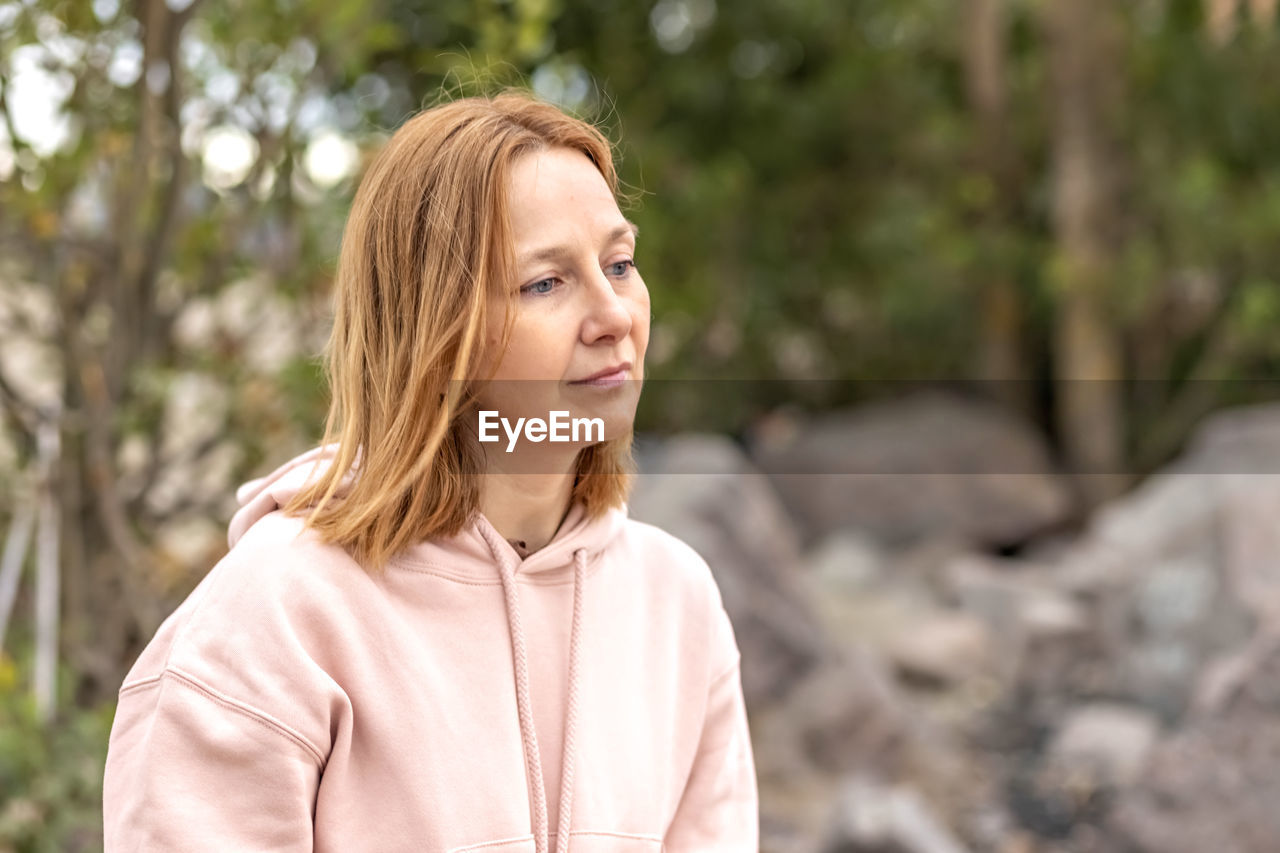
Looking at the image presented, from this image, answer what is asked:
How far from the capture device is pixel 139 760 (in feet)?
3.21

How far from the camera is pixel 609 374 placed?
108 centimetres

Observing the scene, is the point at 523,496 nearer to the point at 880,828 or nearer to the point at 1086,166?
the point at 880,828

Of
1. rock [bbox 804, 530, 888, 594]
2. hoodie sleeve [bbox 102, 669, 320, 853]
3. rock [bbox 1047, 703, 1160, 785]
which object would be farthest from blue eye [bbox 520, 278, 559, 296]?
rock [bbox 804, 530, 888, 594]

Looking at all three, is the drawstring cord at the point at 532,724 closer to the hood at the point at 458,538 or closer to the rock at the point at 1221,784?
the hood at the point at 458,538

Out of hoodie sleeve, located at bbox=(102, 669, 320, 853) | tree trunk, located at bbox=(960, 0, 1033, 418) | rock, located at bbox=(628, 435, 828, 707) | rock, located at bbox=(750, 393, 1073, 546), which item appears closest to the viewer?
hoodie sleeve, located at bbox=(102, 669, 320, 853)

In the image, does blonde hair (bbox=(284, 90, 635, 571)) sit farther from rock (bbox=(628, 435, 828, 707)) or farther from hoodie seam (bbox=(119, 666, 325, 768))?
rock (bbox=(628, 435, 828, 707))

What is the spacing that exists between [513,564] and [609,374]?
18cm

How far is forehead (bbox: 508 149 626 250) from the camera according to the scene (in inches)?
41.8

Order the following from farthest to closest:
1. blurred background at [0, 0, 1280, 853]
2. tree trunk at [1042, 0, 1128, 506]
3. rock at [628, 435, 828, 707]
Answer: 1. tree trunk at [1042, 0, 1128, 506]
2. rock at [628, 435, 828, 707]
3. blurred background at [0, 0, 1280, 853]

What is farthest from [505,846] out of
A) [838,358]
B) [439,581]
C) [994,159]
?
[838,358]

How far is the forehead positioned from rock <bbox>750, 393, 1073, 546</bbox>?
6636 mm

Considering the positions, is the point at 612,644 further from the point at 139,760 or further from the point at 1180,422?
the point at 1180,422

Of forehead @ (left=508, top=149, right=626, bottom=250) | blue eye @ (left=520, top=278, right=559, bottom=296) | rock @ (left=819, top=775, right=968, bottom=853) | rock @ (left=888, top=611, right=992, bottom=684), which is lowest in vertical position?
rock @ (left=888, top=611, right=992, bottom=684)

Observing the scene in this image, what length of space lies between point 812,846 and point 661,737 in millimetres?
2995
